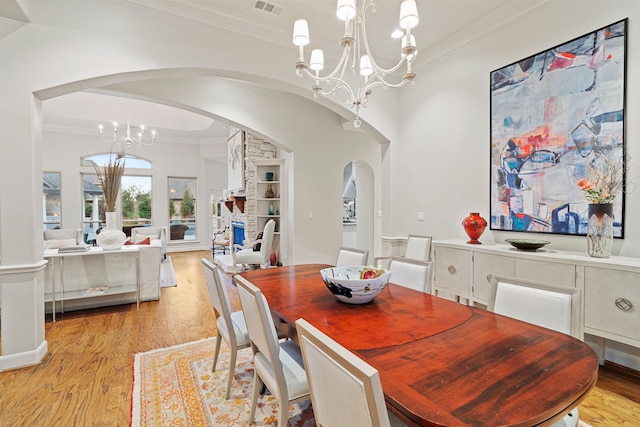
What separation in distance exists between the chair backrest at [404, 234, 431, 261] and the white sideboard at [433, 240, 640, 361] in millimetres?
387

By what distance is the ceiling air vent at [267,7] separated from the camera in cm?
286

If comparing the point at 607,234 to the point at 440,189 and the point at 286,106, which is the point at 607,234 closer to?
the point at 440,189

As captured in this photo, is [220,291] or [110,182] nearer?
[220,291]

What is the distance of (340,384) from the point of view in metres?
0.85

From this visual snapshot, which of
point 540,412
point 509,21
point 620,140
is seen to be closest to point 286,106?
point 509,21

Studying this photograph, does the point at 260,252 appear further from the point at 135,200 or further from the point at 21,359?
the point at 135,200

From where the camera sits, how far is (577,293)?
1398mm

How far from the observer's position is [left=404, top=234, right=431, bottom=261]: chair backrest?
3.64 meters

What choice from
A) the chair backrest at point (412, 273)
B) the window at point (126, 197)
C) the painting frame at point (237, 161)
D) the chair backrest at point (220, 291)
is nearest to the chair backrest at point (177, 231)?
the window at point (126, 197)

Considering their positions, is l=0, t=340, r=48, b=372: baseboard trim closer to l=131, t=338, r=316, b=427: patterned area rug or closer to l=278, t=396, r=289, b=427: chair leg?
l=131, t=338, r=316, b=427: patterned area rug

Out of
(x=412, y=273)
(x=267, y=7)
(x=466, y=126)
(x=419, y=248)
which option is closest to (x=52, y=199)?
(x=267, y=7)

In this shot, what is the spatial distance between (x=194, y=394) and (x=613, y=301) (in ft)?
9.59

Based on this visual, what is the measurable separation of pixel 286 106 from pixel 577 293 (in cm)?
482

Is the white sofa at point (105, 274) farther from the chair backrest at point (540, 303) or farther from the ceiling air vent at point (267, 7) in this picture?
the chair backrest at point (540, 303)
